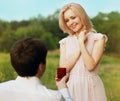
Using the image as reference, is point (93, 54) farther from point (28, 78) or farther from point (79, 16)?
point (28, 78)

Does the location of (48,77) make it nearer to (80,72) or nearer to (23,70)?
(80,72)

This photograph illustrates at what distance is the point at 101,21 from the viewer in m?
6.22

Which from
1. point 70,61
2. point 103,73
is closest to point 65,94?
point 70,61

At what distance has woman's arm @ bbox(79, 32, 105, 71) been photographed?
296cm

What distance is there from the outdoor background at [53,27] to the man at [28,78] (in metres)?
4.02

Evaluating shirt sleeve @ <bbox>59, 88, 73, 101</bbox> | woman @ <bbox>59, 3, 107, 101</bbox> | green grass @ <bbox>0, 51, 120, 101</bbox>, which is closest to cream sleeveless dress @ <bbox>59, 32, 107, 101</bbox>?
woman @ <bbox>59, 3, 107, 101</bbox>

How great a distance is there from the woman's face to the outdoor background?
118 inches

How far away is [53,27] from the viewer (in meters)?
6.29

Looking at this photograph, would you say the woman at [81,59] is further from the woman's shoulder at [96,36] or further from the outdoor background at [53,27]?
the outdoor background at [53,27]

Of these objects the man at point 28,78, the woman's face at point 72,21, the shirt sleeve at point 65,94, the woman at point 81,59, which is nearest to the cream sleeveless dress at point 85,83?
the woman at point 81,59

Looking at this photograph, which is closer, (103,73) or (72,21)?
(72,21)

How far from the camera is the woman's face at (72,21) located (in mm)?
3047

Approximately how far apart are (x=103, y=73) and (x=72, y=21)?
3.20 metres

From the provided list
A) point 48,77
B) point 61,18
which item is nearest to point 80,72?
point 61,18
